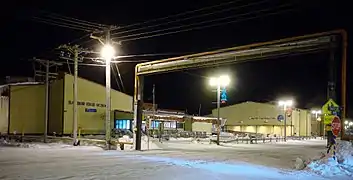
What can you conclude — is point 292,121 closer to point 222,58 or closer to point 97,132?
point 97,132

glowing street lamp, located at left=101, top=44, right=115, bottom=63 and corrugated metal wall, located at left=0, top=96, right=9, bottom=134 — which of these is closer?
glowing street lamp, located at left=101, top=44, right=115, bottom=63

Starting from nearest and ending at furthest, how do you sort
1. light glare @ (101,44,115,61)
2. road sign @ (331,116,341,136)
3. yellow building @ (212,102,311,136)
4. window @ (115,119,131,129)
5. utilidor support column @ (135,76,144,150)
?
road sign @ (331,116,341,136) < utilidor support column @ (135,76,144,150) < light glare @ (101,44,115,61) < window @ (115,119,131,129) < yellow building @ (212,102,311,136)

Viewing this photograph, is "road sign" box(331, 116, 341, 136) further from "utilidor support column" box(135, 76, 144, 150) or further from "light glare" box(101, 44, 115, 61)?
"light glare" box(101, 44, 115, 61)

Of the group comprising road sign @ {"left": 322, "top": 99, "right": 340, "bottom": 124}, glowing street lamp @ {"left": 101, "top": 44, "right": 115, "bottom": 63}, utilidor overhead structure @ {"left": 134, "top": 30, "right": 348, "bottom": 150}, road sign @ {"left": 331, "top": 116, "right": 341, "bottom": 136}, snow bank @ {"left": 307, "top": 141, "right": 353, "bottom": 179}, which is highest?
glowing street lamp @ {"left": 101, "top": 44, "right": 115, "bottom": 63}

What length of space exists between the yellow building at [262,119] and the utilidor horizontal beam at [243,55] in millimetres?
51936

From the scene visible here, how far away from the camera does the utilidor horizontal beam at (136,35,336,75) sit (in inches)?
810

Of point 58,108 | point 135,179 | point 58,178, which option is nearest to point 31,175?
point 58,178

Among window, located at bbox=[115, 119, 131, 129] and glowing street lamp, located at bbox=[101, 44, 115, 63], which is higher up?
glowing street lamp, located at bbox=[101, 44, 115, 63]

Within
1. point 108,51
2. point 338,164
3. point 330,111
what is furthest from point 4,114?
point 338,164

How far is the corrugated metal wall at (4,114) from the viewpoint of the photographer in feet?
154

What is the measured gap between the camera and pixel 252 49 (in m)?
23.8

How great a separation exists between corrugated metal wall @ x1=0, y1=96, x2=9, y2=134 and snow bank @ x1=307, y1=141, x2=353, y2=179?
3864 centimetres

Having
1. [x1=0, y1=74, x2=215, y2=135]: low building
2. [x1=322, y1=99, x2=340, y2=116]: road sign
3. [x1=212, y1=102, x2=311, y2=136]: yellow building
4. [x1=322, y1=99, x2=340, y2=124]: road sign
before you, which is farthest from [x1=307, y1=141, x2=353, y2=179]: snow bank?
[x1=212, y1=102, x2=311, y2=136]: yellow building

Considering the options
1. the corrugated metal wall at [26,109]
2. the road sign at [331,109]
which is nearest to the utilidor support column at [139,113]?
the road sign at [331,109]
